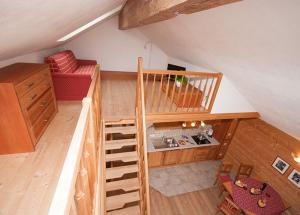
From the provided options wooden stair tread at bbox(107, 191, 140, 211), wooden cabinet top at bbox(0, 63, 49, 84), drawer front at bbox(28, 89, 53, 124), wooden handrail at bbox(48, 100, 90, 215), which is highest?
wooden handrail at bbox(48, 100, 90, 215)

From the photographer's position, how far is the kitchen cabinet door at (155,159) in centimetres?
461

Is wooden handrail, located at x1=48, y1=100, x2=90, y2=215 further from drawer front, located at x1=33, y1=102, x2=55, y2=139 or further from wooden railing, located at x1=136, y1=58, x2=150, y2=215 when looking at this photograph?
drawer front, located at x1=33, y1=102, x2=55, y2=139

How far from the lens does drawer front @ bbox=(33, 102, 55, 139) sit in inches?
105

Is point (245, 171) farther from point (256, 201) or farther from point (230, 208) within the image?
point (230, 208)

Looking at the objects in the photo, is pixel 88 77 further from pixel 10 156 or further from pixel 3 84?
pixel 10 156

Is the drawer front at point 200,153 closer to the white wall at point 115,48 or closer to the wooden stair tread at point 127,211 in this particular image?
the wooden stair tread at point 127,211

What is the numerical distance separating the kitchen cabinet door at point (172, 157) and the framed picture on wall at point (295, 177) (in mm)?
2688

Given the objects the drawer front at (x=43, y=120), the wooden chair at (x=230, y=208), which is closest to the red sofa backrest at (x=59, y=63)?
the drawer front at (x=43, y=120)

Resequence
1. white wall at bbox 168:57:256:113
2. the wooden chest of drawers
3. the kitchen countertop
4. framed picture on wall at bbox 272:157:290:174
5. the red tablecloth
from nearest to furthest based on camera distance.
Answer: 1. the wooden chest of drawers
2. the red tablecloth
3. white wall at bbox 168:57:256:113
4. framed picture on wall at bbox 272:157:290:174
5. the kitchen countertop

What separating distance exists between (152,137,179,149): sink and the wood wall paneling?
80.8 inches

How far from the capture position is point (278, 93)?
92.0 inches

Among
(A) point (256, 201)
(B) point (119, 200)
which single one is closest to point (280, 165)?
(A) point (256, 201)

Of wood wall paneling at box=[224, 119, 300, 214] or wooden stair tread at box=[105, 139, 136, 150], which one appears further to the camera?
wood wall paneling at box=[224, 119, 300, 214]

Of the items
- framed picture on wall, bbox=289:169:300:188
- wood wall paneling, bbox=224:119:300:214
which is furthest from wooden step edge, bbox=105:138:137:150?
framed picture on wall, bbox=289:169:300:188
